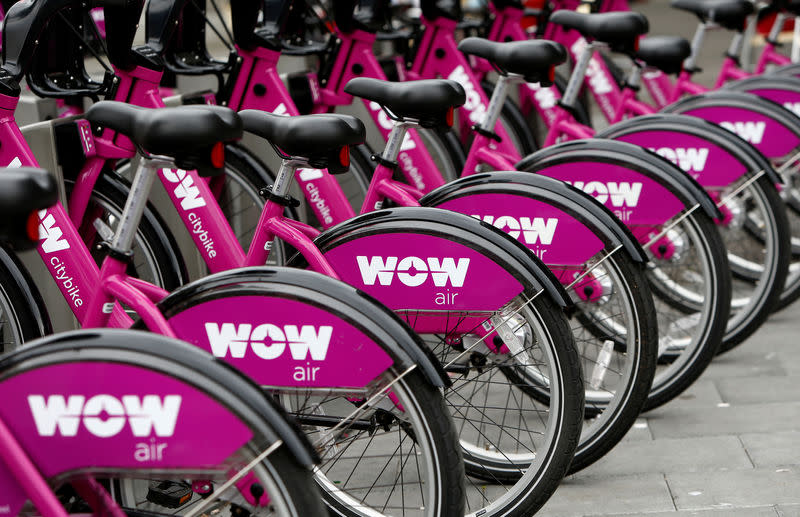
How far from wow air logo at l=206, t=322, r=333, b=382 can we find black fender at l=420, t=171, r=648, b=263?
1.03 meters

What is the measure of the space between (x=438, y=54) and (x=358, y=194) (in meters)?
1.19

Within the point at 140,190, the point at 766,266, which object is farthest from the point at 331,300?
the point at 766,266

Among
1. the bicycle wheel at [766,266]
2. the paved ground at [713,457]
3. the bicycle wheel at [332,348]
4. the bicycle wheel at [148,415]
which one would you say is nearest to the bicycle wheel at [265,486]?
the bicycle wheel at [148,415]

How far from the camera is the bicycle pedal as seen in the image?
2.76 m

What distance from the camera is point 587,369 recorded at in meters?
4.69

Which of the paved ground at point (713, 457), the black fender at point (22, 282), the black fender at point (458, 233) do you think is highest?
the black fender at point (458, 233)

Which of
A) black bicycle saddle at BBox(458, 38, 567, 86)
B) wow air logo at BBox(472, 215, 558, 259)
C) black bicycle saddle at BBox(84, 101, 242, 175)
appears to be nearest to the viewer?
black bicycle saddle at BBox(84, 101, 242, 175)

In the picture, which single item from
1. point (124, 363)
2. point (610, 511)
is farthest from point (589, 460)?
point (124, 363)

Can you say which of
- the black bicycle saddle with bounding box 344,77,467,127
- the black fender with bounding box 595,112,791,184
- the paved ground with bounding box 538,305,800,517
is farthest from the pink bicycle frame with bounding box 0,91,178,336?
the black fender with bounding box 595,112,791,184

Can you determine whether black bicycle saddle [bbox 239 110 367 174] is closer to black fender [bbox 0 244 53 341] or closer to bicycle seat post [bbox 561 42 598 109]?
black fender [bbox 0 244 53 341]

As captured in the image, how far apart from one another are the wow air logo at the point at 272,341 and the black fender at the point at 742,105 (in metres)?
3.02

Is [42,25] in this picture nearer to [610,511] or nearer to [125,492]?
[125,492]

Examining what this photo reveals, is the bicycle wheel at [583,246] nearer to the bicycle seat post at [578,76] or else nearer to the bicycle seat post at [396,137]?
the bicycle seat post at [396,137]

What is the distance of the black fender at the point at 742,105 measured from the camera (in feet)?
16.6
